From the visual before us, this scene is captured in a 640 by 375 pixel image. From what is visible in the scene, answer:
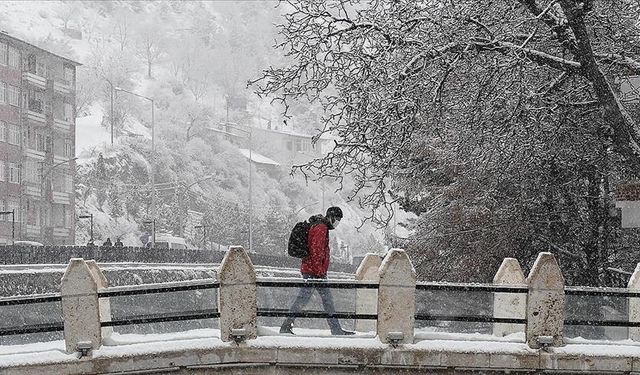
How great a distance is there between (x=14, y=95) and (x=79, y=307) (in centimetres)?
7310

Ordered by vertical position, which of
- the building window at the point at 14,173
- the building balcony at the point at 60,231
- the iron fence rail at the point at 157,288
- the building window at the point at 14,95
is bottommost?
the building balcony at the point at 60,231

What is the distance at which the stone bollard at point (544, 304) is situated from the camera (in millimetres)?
14398

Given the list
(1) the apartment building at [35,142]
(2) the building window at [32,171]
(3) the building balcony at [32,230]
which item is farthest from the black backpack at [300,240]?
(2) the building window at [32,171]

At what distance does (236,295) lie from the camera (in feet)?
46.0

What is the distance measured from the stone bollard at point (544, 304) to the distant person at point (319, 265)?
2227 mm

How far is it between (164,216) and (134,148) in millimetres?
25103

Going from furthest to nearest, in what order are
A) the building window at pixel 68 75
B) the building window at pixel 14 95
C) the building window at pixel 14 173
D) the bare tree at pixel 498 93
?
1. the building window at pixel 68 75
2. the building window at pixel 14 173
3. the building window at pixel 14 95
4. the bare tree at pixel 498 93

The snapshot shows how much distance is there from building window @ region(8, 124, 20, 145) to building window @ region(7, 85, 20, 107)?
5.51ft

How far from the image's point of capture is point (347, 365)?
14.1 m

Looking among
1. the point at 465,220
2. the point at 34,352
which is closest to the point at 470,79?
the point at 465,220

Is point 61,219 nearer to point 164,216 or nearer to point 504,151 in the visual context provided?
point 164,216

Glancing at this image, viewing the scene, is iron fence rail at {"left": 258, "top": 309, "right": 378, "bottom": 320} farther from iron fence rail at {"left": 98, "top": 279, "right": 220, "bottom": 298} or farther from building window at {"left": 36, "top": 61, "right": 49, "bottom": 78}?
building window at {"left": 36, "top": 61, "right": 49, "bottom": 78}

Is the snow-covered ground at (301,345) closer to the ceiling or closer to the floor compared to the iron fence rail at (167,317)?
closer to the floor

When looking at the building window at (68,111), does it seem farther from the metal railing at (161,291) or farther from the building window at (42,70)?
the metal railing at (161,291)
